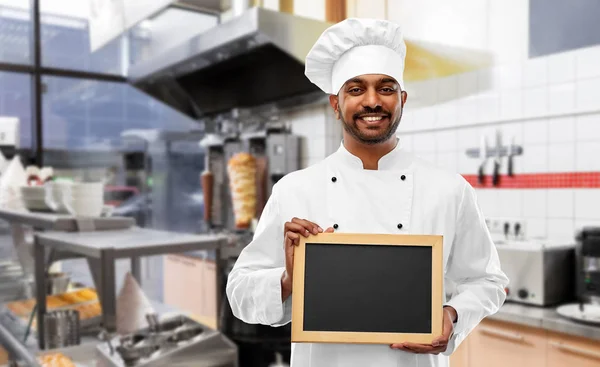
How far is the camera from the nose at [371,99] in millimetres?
865

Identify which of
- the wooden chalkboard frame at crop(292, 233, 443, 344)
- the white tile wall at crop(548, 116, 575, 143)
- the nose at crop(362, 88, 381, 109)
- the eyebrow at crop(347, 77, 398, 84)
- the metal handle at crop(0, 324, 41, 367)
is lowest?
the metal handle at crop(0, 324, 41, 367)

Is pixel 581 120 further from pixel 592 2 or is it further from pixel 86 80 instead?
pixel 86 80

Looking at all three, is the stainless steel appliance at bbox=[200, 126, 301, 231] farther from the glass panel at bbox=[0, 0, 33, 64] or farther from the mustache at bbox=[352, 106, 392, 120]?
the mustache at bbox=[352, 106, 392, 120]

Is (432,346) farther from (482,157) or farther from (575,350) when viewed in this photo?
(482,157)

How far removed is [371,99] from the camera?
2.85 feet

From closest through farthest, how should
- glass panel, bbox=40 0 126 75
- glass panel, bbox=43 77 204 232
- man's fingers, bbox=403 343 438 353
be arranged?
man's fingers, bbox=403 343 438 353, glass panel, bbox=40 0 126 75, glass panel, bbox=43 77 204 232

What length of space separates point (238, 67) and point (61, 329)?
2590mm

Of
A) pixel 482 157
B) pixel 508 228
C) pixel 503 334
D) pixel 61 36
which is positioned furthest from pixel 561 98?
pixel 61 36

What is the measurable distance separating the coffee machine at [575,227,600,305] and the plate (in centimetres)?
3

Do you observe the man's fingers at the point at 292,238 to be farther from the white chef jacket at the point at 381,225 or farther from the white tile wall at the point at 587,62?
the white tile wall at the point at 587,62

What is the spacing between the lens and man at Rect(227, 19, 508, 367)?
912 millimetres

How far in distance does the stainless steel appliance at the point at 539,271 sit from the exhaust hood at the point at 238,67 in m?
1.72

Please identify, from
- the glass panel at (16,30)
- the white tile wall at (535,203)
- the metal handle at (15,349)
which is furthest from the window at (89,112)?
the white tile wall at (535,203)

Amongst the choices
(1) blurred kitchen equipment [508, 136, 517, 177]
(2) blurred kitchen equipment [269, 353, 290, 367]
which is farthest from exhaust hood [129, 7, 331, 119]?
(2) blurred kitchen equipment [269, 353, 290, 367]
